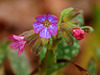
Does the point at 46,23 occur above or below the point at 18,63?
above

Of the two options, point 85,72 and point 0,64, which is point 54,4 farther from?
point 85,72

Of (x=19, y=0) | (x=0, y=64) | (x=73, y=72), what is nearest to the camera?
(x=0, y=64)

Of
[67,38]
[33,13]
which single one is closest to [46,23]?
[67,38]

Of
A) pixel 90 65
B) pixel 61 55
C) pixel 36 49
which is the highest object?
pixel 36 49

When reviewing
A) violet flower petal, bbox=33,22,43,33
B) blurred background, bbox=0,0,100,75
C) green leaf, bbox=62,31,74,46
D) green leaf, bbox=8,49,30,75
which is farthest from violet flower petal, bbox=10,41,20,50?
blurred background, bbox=0,0,100,75

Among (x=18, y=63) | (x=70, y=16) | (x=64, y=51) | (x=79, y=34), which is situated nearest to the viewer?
(x=79, y=34)

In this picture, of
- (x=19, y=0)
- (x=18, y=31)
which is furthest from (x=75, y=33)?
(x=19, y=0)

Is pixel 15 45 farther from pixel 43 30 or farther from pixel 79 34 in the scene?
pixel 79 34

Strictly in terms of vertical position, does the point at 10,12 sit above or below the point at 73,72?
above

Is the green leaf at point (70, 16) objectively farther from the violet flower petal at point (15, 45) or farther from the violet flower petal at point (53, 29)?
the violet flower petal at point (15, 45)
